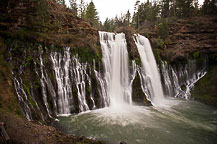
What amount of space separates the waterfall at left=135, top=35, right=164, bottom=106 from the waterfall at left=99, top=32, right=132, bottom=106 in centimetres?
252

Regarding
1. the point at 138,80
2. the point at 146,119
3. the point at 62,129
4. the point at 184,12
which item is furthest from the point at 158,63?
the point at 184,12

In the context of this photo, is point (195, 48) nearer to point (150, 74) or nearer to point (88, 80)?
point (150, 74)

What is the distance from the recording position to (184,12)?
3297 centimetres

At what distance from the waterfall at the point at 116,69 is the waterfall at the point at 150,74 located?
8.27 feet

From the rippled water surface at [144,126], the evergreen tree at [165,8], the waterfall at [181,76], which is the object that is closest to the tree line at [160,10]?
the evergreen tree at [165,8]

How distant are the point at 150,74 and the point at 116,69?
5170 millimetres

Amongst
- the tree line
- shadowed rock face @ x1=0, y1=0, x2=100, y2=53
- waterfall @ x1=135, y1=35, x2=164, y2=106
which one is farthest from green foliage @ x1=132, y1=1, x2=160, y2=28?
shadowed rock face @ x1=0, y1=0, x2=100, y2=53

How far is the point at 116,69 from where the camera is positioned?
611 inches

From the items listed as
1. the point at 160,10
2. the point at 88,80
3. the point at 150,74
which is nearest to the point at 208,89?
the point at 150,74

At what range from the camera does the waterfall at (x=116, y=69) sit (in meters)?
14.3

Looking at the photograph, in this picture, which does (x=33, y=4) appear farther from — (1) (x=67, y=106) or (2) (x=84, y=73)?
(1) (x=67, y=106)

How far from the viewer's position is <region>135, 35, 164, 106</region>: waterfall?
16016mm

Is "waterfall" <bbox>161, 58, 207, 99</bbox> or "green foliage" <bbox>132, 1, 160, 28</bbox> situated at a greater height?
"green foliage" <bbox>132, 1, 160, 28</bbox>

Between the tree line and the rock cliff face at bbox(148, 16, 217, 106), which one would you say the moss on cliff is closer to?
the rock cliff face at bbox(148, 16, 217, 106)
